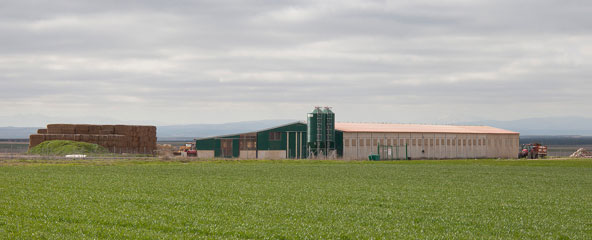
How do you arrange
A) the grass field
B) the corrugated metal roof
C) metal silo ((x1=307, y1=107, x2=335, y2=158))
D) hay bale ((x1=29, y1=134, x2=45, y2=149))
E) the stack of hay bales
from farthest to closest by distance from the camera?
the stack of hay bales, hay bale ((x1=29, y1=134, x2=45, y2=149)), the corrugated metal roof, metal silo ((x1=307, y1=107, x2=335, y2=158)), the grass field

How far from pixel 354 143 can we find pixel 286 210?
63.6 meters

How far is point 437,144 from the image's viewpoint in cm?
9719

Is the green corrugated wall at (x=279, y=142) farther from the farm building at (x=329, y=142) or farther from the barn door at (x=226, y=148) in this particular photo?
the barn door at (x=226, y=148)

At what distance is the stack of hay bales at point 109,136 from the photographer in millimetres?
97325

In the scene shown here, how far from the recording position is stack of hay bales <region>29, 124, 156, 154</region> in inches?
3832

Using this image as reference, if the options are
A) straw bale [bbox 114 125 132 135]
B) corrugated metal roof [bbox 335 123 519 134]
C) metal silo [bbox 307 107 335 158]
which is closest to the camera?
metal silo [bbox 307 107 335 158]

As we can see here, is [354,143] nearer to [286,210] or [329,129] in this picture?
[329,129]

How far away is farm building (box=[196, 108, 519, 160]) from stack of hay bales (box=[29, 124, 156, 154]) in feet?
46.5

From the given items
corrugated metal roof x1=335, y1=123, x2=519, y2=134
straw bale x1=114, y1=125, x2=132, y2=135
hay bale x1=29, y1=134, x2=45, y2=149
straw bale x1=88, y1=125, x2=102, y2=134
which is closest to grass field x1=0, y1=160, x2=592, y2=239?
corrugated metal roof x1=335, y1=123, x2=519, y2=134

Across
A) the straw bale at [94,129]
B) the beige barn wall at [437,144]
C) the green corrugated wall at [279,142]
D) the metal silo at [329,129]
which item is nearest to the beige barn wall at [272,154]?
the green corrugated wall at [279,142]

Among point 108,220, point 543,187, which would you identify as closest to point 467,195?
point 543,187

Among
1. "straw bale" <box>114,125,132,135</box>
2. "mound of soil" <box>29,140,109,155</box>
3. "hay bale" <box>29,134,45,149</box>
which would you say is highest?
"straw bale" <box>114,125,132,135</box>

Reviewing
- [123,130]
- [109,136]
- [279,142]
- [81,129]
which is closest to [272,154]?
[279,142]

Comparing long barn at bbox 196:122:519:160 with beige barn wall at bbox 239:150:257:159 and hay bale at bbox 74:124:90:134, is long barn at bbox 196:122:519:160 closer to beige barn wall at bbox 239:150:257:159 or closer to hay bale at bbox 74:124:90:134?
beige barn wall at bbox 239:150:257:159
